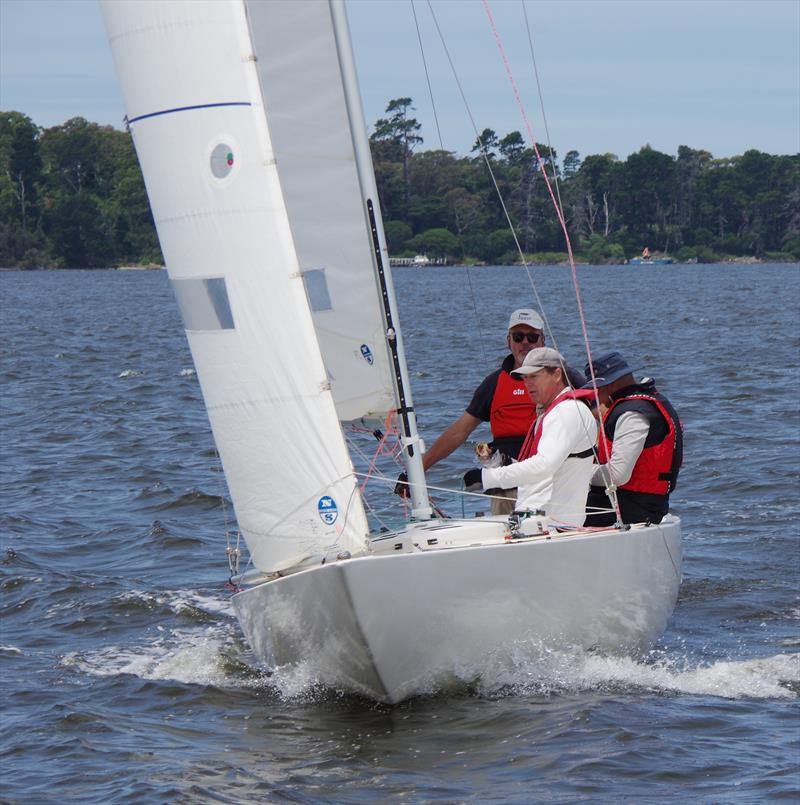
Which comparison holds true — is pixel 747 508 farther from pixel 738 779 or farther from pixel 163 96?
pixel 163 96

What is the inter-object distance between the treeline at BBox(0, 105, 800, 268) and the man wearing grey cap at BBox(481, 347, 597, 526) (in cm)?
7128

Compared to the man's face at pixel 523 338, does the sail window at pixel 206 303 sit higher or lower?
higher

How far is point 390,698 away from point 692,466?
6.62 metres

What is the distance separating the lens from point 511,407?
650 cm

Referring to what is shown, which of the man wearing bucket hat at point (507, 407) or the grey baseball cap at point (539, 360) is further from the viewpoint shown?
the man wearing bucket hat at point (507, 407)

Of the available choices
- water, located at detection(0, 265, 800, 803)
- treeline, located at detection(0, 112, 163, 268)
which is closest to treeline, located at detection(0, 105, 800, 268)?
treeline, located at detection(0, 112, 163, 268)

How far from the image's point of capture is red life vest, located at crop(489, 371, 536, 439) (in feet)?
21.2

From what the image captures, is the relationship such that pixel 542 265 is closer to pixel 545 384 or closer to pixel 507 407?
pixel 507 407

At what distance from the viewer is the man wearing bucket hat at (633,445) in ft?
19.9

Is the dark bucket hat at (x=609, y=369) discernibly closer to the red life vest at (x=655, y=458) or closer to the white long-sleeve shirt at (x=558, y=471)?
the red life vest at (x=655, y=458)

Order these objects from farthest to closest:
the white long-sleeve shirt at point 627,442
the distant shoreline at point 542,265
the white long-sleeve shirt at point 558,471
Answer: the distant shoreline at point 542,265 < the white long-sleeve shirt at point 627,442 < the white long-sleeve shirt at point 558,471

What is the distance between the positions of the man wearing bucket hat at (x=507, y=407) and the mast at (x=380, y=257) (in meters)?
0.51

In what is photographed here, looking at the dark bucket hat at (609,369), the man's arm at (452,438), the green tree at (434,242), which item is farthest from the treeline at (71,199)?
the dark bucket hat at (609,369)

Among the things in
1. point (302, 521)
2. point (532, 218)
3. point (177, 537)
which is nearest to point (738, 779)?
point (302, 521)
